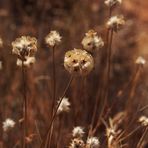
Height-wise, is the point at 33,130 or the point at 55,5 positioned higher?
the point at 55,5

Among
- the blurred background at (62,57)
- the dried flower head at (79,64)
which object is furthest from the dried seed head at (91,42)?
the blurred background at (62,57)

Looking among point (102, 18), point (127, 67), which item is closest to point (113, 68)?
point (127, 67)

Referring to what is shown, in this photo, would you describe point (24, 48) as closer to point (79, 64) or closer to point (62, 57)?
point (79, 64)

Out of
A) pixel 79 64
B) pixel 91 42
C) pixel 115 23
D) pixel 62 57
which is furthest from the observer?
pixel 62 57

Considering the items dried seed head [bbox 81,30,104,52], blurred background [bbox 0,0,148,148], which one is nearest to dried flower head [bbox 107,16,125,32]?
dried seed head [bbox 81,30,104,52]

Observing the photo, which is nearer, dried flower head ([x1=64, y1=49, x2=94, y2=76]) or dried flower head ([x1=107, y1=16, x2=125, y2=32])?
dried flower head ([x1=64, y1=49, x2=94, y2=76])

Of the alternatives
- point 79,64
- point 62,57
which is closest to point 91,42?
point 79,64

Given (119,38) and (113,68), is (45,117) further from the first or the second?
(119,38)

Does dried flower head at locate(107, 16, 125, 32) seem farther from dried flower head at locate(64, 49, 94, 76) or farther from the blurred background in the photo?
the blurred background
